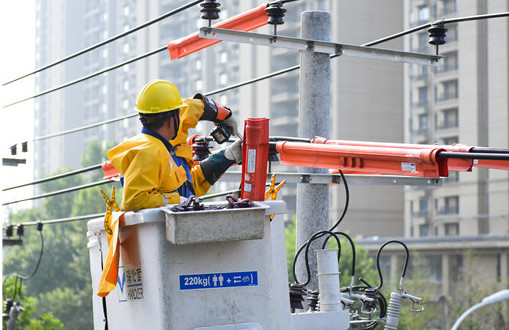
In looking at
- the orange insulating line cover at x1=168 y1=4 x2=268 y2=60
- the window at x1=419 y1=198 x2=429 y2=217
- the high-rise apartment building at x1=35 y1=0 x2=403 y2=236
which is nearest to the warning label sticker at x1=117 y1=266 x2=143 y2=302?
the orange insulating line cover at x1=168 y1=4 x2=268 y2=60

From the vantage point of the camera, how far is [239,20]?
7.96 m

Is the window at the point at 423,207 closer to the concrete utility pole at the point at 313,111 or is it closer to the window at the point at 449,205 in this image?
the window at the point at 449,205

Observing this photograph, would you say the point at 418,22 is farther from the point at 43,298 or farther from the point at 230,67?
the point at 43,298

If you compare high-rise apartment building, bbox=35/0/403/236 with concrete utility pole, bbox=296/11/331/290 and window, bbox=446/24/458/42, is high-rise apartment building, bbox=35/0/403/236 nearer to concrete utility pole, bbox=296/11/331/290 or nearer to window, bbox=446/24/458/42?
window, bbox=446/24/458/42

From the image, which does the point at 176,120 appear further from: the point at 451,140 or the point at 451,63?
the point at 451,63

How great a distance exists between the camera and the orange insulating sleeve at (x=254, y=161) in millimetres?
5082

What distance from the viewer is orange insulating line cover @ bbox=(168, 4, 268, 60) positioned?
7.82 m

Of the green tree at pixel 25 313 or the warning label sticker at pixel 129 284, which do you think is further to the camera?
the green tree at pixel 25 313

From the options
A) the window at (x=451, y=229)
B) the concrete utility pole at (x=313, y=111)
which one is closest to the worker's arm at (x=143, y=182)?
the concrete utility pole at (x=313, y=111)

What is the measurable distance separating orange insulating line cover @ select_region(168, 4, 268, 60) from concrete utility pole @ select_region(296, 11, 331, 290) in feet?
1.65

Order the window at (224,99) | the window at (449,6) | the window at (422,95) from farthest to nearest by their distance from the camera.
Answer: the window at (224,99) < the window at (422,95) < the window at (449,6)

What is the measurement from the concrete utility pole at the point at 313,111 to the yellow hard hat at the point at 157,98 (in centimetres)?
233

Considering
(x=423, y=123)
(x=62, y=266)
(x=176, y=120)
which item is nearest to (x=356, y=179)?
(x=176, y=120)

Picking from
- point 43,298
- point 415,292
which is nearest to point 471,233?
point 415,292
